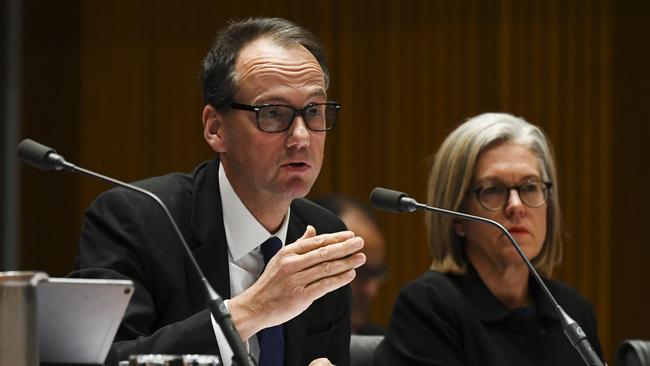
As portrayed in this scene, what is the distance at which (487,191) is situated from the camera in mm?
3170

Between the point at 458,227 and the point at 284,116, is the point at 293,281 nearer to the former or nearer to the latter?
the point at 284,116

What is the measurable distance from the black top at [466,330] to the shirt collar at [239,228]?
549 millimetres

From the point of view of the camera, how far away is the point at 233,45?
2799mm

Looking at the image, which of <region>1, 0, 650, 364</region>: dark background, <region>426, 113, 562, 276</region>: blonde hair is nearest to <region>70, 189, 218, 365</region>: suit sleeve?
<region>426, 113, 562, 276</region>: blonde hair

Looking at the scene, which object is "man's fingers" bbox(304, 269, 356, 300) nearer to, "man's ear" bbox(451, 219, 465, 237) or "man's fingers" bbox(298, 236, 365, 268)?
"man's fingers" bbox(298, 236, 365, 268)

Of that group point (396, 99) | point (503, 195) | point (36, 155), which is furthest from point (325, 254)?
point (396, 99)

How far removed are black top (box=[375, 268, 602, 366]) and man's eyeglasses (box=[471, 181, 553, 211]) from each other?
0.71 feet

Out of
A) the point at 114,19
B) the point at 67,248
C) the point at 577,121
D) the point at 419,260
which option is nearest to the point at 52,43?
the point at 114,19

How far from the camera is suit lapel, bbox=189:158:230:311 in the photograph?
8.52 feet

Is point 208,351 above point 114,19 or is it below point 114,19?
below

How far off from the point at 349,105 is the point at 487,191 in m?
2.56

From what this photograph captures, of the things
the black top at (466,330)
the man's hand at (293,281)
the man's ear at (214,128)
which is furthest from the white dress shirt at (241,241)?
the black top at (466,330)

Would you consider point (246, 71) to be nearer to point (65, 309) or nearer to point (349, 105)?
point (65, 309)

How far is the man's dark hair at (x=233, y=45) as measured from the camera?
9.07ft
